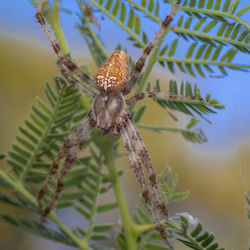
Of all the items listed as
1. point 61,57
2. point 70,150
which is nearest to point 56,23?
point 61,57

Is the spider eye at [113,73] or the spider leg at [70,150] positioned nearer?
the spider eye at [113,73]

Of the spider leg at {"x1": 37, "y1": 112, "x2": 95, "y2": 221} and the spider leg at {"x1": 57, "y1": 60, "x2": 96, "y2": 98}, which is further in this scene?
the spider leg at {"x1": 37, "y1": 112, "x2": 95, "y2": 221}

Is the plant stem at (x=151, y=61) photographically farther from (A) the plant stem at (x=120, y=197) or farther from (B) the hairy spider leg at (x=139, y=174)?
(B) the hairy spider leg at (x=139, y=174)

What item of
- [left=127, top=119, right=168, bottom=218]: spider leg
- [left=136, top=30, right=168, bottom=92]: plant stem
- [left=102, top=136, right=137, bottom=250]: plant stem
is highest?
[left=136, top=30, right=168, bottom=92]: plant stem

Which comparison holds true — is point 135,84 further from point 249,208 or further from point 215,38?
point 249,208

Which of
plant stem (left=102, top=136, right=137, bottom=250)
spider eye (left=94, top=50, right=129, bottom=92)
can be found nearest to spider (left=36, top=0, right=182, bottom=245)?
spider eye (left=94, top=50, right=129, bottom=92)

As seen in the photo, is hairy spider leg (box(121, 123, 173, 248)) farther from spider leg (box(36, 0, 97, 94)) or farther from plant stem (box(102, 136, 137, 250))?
spider leg (box(36, 0, 97, 94))

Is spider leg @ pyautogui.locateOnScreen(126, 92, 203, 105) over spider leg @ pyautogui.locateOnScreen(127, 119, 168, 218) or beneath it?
over

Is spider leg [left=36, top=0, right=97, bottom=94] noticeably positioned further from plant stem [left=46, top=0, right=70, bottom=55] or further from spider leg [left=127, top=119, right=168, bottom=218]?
spider leg [left=127, top=119, right=168, bottom=218]

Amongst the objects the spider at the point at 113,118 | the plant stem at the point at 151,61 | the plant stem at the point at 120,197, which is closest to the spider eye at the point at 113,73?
the spider at the point at 113,118
